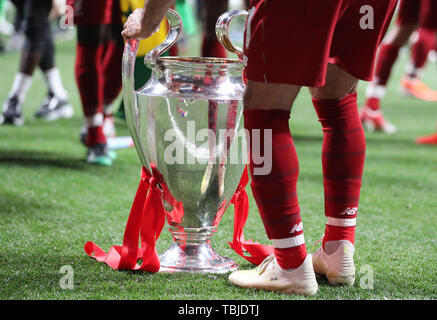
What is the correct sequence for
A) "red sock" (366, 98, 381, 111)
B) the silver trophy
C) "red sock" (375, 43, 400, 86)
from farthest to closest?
"red sock" (366, 98, 381, 111), "red sock" (375, 43, 400, 86), the silver trophy

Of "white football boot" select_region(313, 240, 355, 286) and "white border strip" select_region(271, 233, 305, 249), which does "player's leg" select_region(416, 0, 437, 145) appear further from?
"white border strip" select_region(271, 233, 305, 249)

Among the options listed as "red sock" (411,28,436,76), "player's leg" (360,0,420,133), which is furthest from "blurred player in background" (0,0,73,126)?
"red sock" (411,28,436,76)

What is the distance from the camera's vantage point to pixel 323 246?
1896 millimetres

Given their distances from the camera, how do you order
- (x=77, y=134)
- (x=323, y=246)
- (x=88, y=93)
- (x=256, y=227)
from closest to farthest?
(x=323, y=246) < (x=256, y=227) < (x=88, y=93) < (x=77, y=134)

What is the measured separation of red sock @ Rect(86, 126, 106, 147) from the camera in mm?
3453

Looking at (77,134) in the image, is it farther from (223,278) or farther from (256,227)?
(223,278)

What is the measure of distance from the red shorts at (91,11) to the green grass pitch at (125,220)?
716mm

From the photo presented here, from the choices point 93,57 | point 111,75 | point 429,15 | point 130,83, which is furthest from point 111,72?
point 429,15

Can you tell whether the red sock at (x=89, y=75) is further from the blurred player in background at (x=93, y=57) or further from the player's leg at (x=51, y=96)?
the player's leg at (x=51, y=96)

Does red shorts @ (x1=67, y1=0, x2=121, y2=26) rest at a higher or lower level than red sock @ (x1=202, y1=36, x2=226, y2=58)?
higher

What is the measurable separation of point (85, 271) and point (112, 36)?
1.97m
